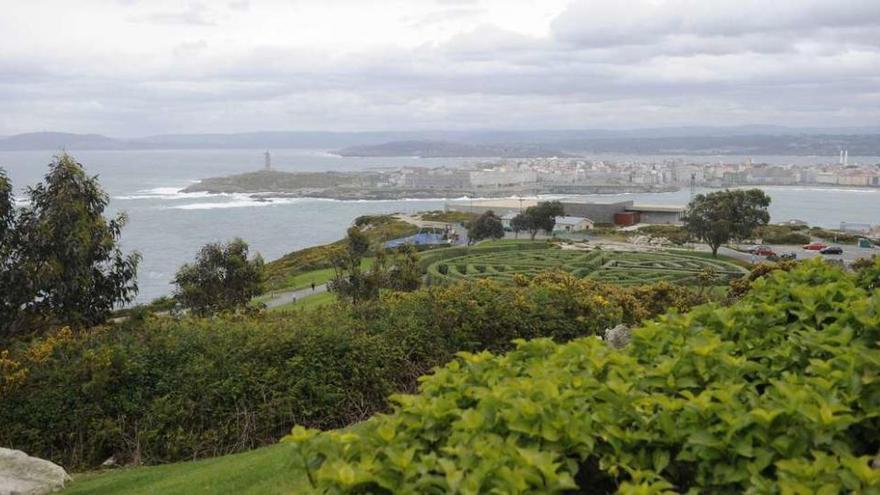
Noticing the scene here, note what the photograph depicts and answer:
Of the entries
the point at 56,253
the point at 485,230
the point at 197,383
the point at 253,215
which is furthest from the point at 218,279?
the point at 253,215

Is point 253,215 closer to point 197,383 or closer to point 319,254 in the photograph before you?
point 319,254

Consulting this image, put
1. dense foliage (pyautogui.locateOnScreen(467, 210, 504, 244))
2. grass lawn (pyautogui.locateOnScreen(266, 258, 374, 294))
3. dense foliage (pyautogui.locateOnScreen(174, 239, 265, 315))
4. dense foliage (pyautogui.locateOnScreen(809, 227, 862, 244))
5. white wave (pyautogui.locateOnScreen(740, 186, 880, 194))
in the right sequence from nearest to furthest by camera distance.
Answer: dense foliage (pyautogui.locateOnScreen(174, 239, 265, 315)) < grass lawn (pyautogui.locateOnScreen(266, 258, 374, 294)) < dense foliage (pyautogui.locateOnScreen(809, 227, 862, 244)) < dense foliage (pyautogui.locateOnScreen(467, 210, 504, 244)) < white wave (pyautogui.locateOnScreen(740, 186, 880, 194))

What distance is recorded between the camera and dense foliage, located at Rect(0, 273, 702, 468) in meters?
8.06

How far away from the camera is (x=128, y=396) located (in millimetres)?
8273

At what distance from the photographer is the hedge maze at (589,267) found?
2392 cm

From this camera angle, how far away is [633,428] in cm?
252

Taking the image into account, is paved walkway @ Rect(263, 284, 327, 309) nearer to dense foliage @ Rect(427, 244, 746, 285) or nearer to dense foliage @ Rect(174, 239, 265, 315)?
dense foliage @ Rect(427, 244, 746, 285)

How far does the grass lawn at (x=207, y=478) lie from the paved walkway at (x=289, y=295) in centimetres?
1991

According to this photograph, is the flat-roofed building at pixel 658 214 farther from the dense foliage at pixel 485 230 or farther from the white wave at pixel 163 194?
the white wave at pixel 163 194

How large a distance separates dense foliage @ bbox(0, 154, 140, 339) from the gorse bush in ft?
32.4

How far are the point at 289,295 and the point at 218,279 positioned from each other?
38.9 ft


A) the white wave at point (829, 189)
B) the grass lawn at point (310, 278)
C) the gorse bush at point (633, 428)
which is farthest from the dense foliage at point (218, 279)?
the white wave at point (829, 189)

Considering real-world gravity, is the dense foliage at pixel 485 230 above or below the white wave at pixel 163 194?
below

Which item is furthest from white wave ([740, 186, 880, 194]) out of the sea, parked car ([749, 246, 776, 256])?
parked car ([749, 246, 776, 256])
